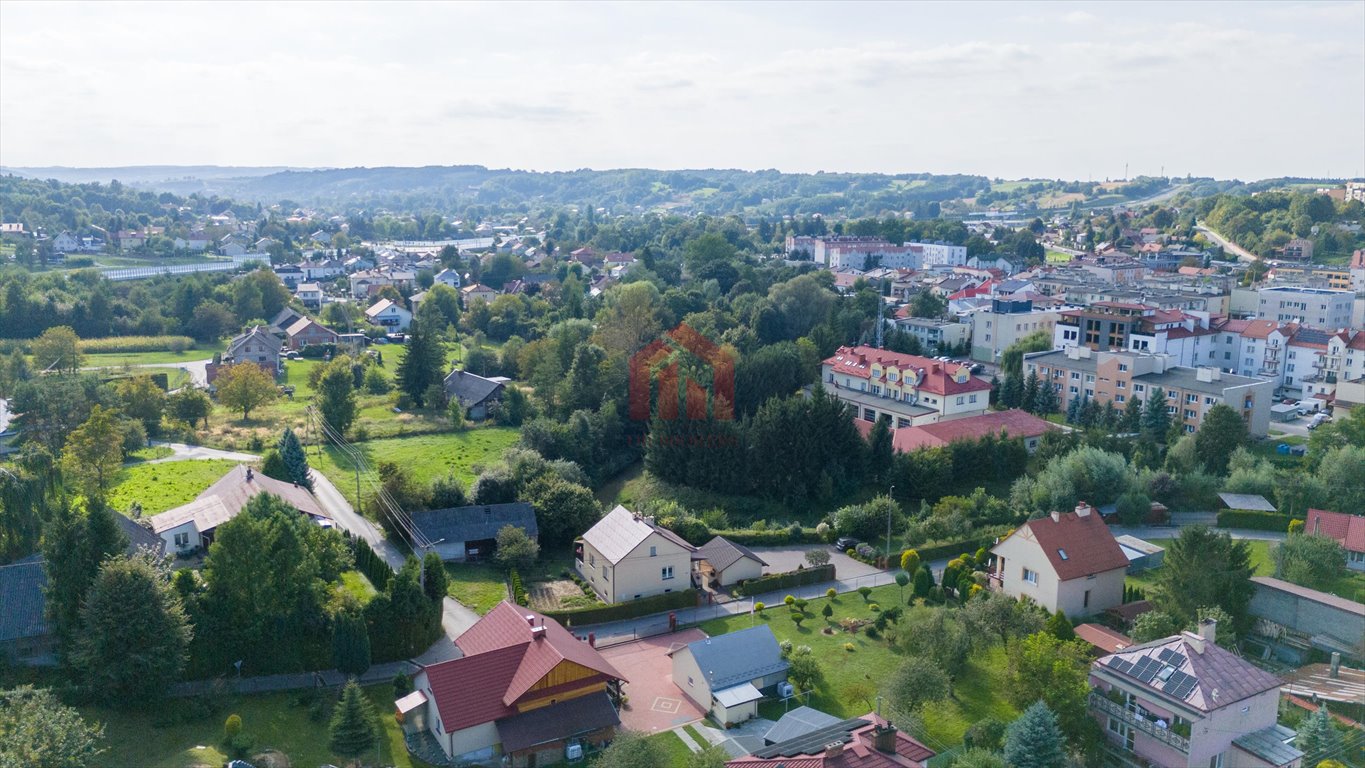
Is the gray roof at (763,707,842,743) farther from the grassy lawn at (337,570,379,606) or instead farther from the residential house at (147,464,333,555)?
the residential house at (147,464,333,555)

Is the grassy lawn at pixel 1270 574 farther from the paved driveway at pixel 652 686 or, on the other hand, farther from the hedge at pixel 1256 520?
the paved driveway at pixel 652 686

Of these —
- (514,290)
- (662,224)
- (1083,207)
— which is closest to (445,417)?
(514,290)

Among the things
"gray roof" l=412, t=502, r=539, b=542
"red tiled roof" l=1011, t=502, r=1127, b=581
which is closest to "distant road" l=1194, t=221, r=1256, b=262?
"red tiled roof" l=1011, t=502, r=1127, b=581

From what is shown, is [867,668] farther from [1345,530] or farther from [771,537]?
[1345,530]

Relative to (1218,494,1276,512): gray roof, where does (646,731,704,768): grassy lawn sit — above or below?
below

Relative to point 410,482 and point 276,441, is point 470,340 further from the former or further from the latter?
point 410,482

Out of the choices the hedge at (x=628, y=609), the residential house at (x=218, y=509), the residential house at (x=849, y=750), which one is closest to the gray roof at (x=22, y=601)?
the residential house at (x=218, y=509)
